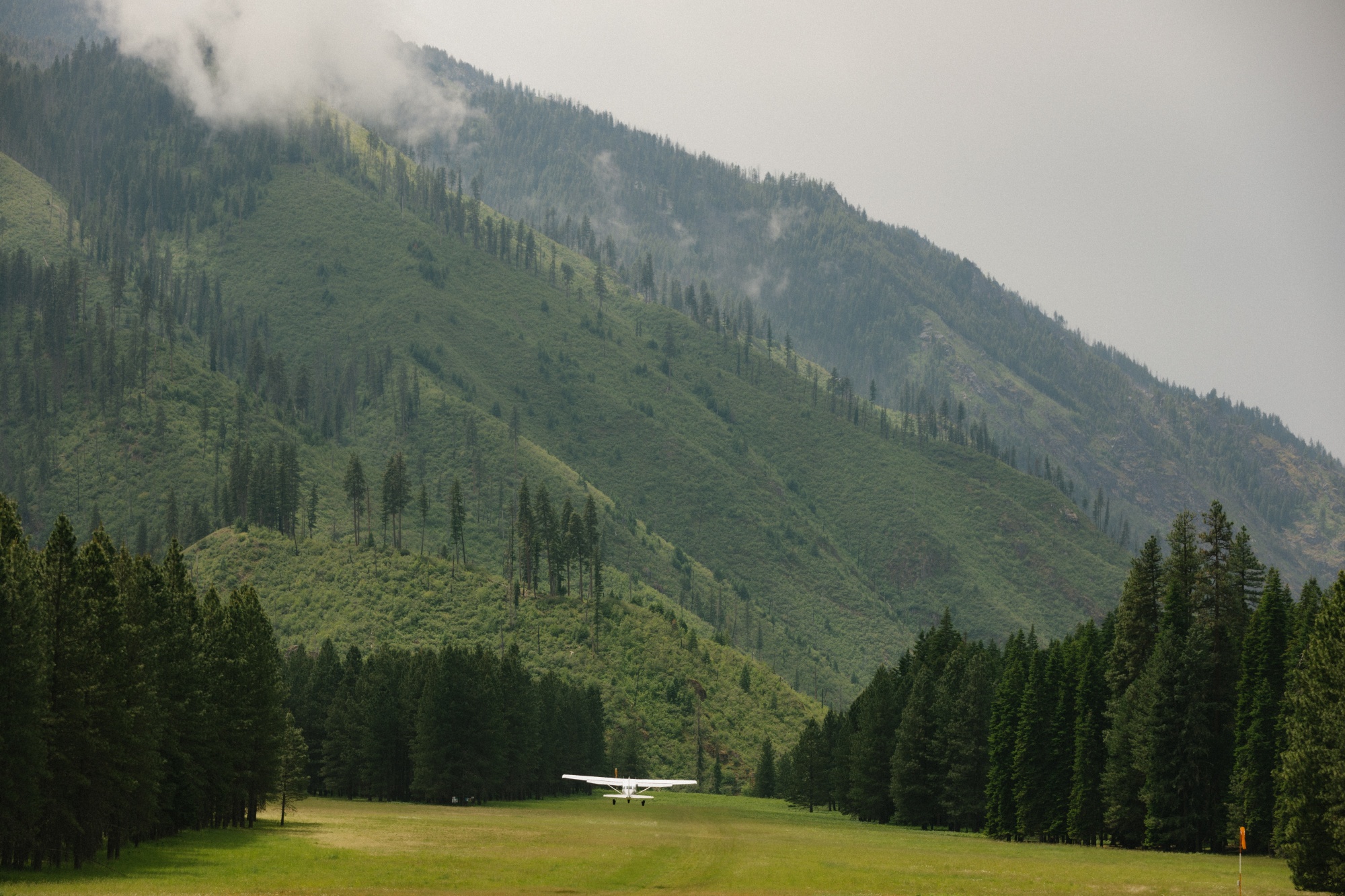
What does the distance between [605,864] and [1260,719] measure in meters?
37.0

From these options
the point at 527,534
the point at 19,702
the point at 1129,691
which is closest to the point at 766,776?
the point at 527,534

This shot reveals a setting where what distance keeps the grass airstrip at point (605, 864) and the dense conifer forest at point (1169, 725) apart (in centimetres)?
332

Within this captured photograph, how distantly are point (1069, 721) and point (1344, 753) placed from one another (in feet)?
118

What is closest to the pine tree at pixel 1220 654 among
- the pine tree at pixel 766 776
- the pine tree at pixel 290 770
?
the pine tree at pixel 290 770

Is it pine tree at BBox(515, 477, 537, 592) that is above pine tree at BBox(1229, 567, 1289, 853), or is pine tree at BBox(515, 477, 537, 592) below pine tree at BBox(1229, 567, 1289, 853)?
above

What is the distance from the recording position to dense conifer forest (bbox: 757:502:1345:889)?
57.8 meters

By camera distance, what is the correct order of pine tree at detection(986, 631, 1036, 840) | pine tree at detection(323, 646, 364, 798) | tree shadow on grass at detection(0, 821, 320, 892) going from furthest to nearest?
1. pine tree at detection(323, 646, 364, 798)
2. pine tree at detection(986, 631, 1036, 840)
3. tree shadow on grass at detection(0, 821, 320, 892)

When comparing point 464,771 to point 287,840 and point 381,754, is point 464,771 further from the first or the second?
point 287,840

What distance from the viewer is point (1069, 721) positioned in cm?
8919

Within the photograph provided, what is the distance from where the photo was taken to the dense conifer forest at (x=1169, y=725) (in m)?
57.8

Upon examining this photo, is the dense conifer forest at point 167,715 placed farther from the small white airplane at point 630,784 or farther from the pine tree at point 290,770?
the small white airplane at point 630,784

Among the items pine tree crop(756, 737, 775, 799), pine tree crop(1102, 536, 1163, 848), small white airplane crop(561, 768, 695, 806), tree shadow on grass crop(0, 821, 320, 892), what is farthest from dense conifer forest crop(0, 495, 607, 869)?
pine tree crop(1102, 536, 1163, 848)

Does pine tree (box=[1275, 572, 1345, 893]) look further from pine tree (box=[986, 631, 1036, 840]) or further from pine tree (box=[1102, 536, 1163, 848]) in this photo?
pine tree (box=[986, 631, 1036, 840])

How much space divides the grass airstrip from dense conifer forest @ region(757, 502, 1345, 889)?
332 centimetres
